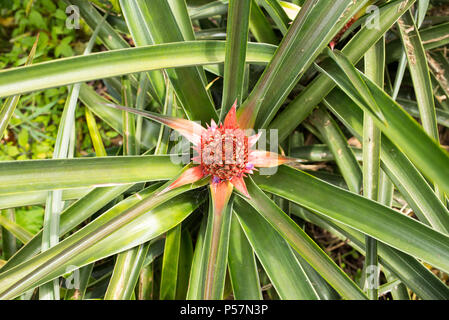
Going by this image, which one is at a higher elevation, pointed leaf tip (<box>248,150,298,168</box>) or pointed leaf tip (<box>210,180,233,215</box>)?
pointed leaf tip (<box>248,150,298,168</box>)

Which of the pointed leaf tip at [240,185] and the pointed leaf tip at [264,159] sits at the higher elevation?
the pointed leaf tip at [264,159]

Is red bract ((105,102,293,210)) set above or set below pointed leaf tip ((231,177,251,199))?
above

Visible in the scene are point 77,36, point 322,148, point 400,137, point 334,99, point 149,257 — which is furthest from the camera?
point 77,36

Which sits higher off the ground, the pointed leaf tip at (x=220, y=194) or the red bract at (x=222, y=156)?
the red bract at (x=222, y=156)

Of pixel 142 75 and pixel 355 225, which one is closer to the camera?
pixel 355 225

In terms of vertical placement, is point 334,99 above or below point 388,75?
below

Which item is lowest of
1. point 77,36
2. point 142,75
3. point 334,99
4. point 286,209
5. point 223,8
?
Result: point 286,209

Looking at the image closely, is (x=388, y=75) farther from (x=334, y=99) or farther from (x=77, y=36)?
(x=77, y=36)

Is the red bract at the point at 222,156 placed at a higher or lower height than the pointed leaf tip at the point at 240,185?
higher

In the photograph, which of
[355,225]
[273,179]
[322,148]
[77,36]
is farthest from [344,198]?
[77,36]

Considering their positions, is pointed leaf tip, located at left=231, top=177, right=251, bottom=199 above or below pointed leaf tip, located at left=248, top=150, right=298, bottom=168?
below

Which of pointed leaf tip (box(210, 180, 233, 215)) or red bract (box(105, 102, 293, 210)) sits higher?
red bract (box(105, 102, 293, 210))
